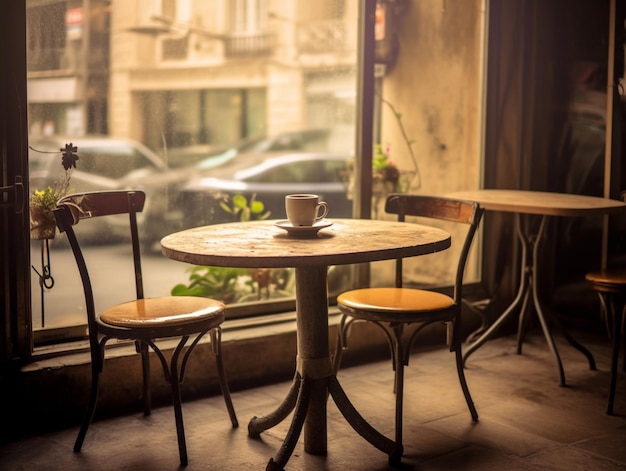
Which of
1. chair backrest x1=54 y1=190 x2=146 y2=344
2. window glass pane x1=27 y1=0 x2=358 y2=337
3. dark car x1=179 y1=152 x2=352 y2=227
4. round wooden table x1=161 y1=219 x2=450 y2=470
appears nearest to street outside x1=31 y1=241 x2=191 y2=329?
window glass pane x1=27 y1=0 x2=358 y2=337

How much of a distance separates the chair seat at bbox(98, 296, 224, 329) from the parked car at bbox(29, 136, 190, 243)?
0.75 metres

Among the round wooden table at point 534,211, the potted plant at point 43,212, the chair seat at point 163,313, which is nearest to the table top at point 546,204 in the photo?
the round wooden table at point 534,211

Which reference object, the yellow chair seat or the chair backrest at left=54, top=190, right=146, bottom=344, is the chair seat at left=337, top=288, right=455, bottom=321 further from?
the chair backrest at left=54, top=190, right=146, bottom=344

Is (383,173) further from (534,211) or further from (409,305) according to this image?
(409,305)

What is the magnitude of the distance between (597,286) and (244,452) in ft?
5.77

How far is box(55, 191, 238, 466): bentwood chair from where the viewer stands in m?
3.04

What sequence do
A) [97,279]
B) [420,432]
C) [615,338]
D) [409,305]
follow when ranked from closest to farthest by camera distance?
1. [409,305]
2. [420,432]
3. [615,338]
4. [97,279]

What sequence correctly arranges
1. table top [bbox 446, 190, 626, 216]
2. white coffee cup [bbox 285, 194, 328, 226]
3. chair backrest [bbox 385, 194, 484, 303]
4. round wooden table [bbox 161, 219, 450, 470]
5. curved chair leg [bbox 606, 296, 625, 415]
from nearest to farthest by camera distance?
round wooden table [bbox 161, 219, 450, 470] → white coffee cup [bbox 285, 194, 328, 226] → chair backrest [bbox 385, 194, 484, 303] → curved chair leg [bbox 606, 296, 625, 415] → table top [bbox 446, 190, 626, 216]

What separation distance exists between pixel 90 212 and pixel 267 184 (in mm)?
1459

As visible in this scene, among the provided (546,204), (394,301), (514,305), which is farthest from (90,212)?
(514,305)

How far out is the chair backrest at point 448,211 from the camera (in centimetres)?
346

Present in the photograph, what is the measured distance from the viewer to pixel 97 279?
3.94 meters

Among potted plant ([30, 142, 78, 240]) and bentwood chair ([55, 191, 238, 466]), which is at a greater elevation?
potted plant ([30, 142, 78, 240])

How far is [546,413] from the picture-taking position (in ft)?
12.1
